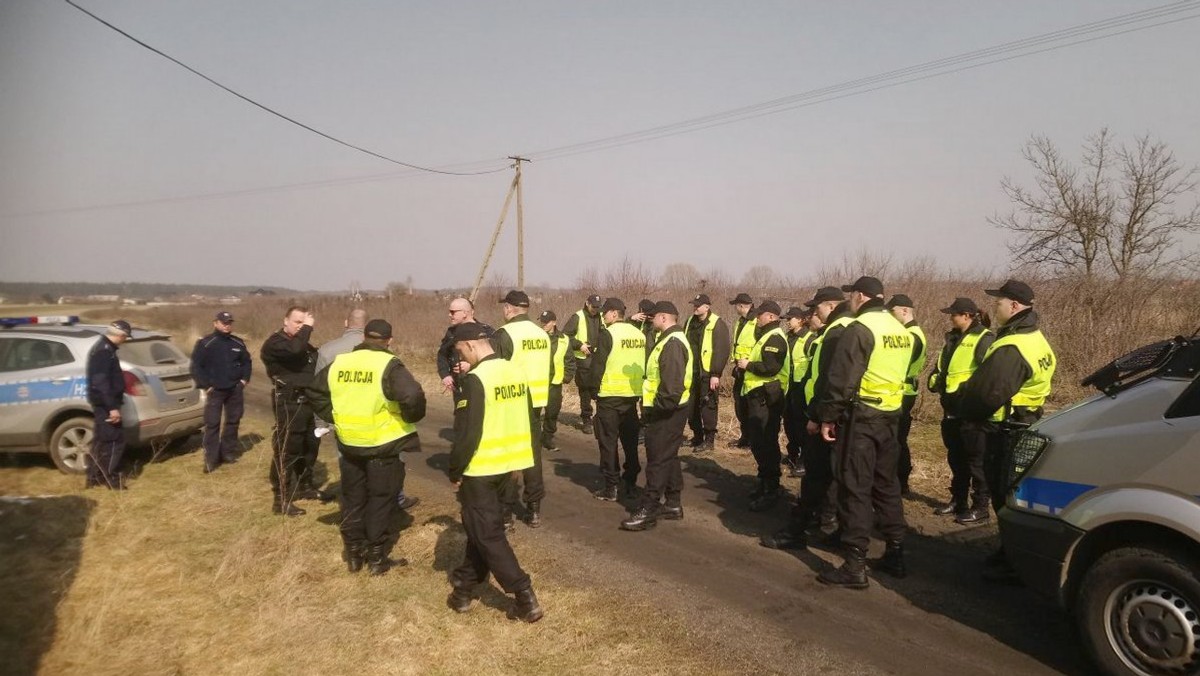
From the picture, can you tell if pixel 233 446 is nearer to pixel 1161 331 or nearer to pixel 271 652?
pixel 271 652

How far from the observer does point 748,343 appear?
888 centimetres

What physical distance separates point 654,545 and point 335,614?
8.95 feet

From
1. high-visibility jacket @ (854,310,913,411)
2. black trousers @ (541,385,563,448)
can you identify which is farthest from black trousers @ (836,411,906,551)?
black trousers @ (541,385,563,448)

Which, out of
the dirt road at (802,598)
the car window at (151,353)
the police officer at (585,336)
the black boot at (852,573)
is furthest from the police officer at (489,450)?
the car window at (151,353)

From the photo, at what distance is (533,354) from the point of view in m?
6.65

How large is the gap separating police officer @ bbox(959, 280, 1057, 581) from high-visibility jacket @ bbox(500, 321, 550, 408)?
4062mm

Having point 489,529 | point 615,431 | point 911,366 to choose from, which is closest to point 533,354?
point 615,431

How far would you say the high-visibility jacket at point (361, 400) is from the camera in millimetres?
4930

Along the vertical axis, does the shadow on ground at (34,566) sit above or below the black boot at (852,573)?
below

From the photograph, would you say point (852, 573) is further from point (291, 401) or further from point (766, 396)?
point (291, 401)

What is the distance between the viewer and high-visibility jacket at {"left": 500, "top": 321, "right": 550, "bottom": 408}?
6.52 m

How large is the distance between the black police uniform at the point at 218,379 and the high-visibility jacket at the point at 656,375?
5344mm

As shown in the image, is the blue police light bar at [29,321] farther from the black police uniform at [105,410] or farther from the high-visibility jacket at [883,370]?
the high-visibility jacket at [883,370]

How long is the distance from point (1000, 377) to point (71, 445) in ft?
34.2
